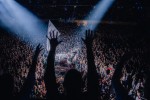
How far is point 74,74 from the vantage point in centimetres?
196

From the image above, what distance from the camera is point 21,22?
670 centimetres

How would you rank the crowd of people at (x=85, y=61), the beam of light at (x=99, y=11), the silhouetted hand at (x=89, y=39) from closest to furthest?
the silhouetted hand at (x=89, y=39)
the crowd of people at (x=85, y=61)
the beam of light at (x=99, y=11)

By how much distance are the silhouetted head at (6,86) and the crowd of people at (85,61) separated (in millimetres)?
3318

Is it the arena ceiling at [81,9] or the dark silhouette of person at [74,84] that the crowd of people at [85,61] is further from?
the dark silhouette of person at [74,84]

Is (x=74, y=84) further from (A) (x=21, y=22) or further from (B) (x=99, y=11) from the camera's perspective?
(A) (x=21, y=22)

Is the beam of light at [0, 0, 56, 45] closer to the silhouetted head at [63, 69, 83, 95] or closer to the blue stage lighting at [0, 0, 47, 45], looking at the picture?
the blue stage lighting at [0, 0, 47, 45]

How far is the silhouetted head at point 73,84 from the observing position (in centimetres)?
193

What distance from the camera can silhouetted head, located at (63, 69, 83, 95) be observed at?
1927mm

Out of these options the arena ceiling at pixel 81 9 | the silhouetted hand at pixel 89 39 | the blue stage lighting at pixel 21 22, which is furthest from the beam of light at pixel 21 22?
the silhouetted hand at pixel 89 39

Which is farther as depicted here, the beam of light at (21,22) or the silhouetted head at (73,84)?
the beam of light at (21,22)

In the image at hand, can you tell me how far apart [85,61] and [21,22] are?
2229 millimetres

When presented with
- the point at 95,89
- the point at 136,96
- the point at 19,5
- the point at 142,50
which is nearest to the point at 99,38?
the point at 142,50

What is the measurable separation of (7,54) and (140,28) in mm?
3519

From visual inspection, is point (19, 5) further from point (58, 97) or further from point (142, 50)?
point (58, 97)
